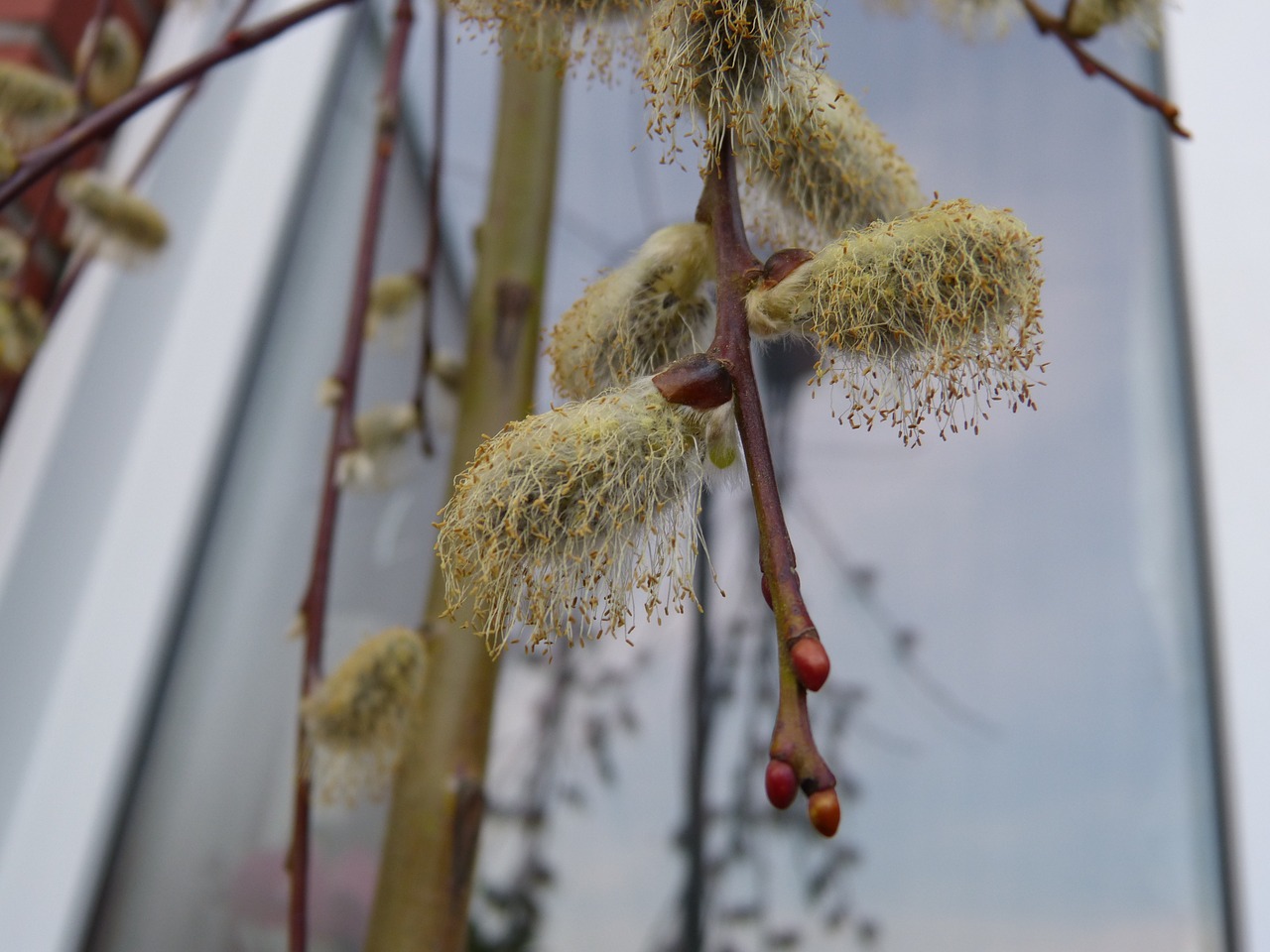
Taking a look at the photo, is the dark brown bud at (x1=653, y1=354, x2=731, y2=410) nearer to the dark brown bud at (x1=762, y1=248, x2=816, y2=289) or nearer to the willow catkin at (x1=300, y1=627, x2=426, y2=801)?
the dark brown bud at (x1=762, y1=248, x2=816, y2=289)

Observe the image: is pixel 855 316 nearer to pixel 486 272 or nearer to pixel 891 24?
pixel 486 272

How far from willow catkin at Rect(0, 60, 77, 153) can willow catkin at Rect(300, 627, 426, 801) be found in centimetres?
36

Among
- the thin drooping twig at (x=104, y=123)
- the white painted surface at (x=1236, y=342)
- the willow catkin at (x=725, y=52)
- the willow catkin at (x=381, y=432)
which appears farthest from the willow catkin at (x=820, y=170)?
the white painted surface at (x=1236, y=342)

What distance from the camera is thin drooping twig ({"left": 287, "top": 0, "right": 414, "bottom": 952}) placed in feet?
1.42

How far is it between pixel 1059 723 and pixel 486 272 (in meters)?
0.53

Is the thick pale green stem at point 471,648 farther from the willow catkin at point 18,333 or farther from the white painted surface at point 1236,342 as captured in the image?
the white painted surface at point 1236,342

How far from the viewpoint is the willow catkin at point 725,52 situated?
29 cm

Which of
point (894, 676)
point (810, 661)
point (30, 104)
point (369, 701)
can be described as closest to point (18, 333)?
point (30, 104)

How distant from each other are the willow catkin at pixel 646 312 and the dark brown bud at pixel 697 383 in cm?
5

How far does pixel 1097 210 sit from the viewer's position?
86 cm

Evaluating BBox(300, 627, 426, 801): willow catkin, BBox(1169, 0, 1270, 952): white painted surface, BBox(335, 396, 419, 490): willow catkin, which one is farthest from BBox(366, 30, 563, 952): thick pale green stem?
BBox(1169, 0, 1270, 952): white painted surface

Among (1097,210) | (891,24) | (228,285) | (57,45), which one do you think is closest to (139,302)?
(228,285)

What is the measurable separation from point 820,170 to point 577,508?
0.15 metres

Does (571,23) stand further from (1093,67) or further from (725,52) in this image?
(1093,67)
